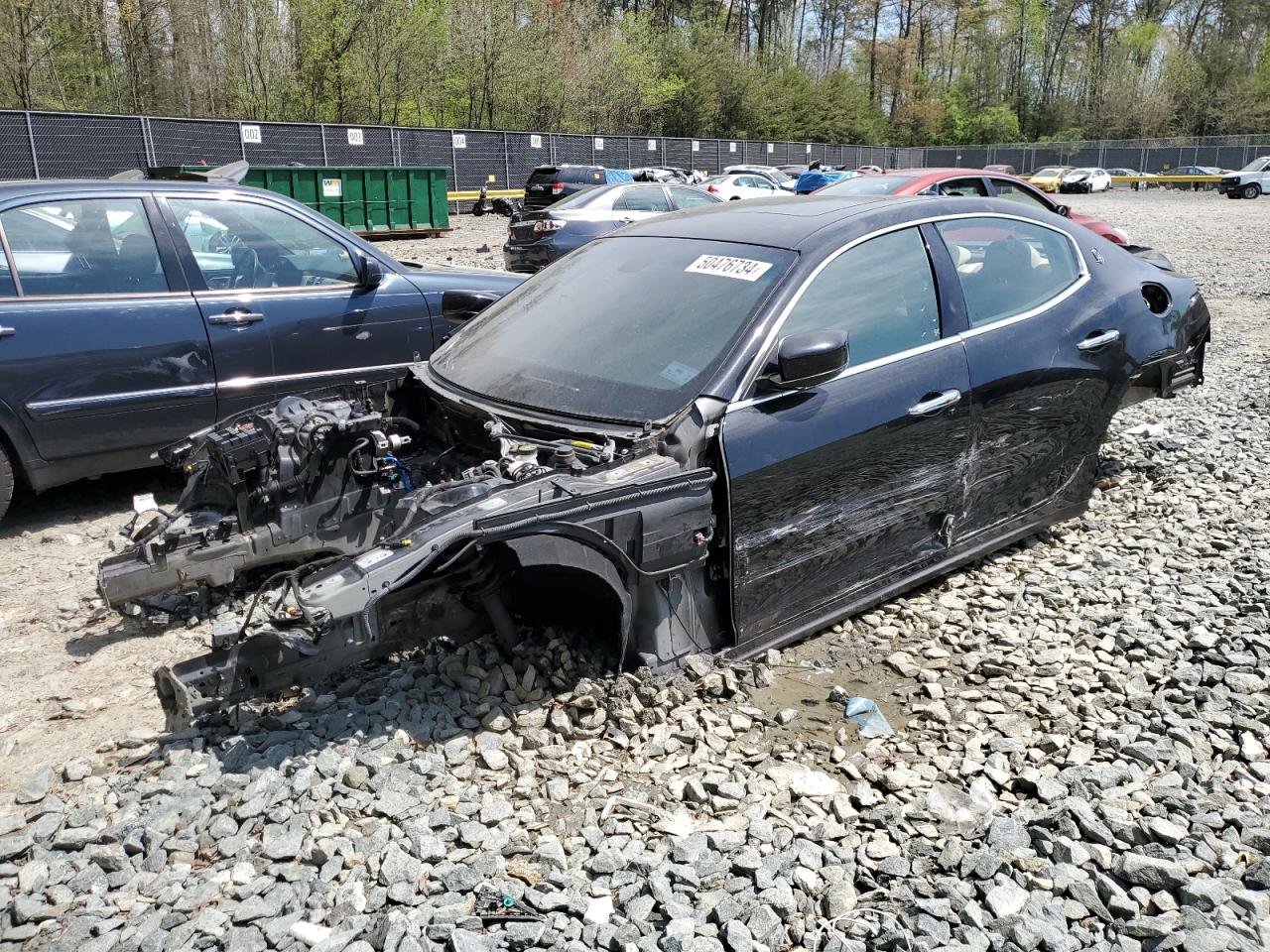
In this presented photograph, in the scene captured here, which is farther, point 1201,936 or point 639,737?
point 639,737

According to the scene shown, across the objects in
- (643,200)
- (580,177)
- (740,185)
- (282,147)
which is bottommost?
(643,200)

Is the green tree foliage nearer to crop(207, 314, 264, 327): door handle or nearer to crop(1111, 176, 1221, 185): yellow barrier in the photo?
crop(1111, 176, 1221, 185): yellow barrier

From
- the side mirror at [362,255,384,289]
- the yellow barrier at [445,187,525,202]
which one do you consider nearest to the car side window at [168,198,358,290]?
the side mirror at [362,255,384,289]

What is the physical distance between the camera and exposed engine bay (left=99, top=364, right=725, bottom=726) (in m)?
3.05

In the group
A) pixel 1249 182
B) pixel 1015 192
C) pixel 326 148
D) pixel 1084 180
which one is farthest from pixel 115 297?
pixel 1084 180

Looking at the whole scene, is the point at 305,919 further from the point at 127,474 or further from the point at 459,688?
the point at 127,474

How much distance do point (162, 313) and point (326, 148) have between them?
912 inches

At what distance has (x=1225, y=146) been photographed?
Result: 60719 mm

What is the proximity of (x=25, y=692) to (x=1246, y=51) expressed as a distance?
92689mm

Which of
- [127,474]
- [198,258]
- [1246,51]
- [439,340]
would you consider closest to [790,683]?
[439,340]

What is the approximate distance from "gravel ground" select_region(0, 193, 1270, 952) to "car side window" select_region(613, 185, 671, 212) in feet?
40.3

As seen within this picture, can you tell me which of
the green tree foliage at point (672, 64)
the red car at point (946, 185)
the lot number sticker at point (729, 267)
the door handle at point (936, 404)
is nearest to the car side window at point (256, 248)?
the lot number sticker at point (729, 267)

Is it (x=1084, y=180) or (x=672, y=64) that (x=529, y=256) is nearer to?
(x=1084, y=180)

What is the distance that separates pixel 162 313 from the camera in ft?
18.1
